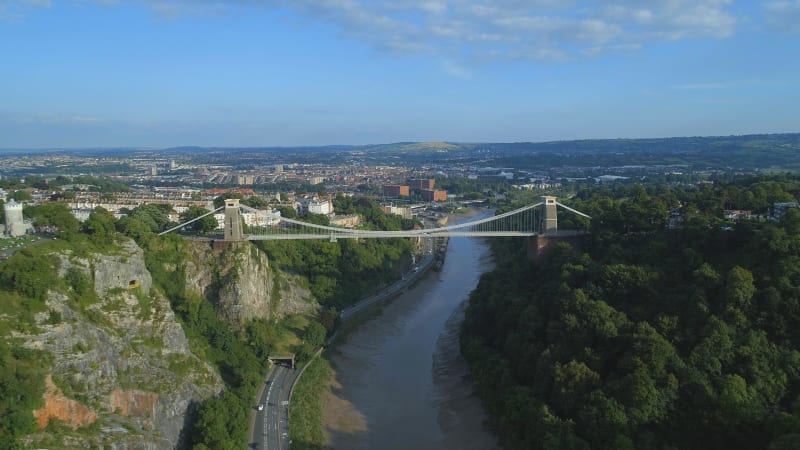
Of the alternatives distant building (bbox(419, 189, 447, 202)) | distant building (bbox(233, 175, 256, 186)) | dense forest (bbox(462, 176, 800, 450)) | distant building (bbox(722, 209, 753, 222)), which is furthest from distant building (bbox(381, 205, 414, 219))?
distant building (bbox(233, 175, 256, 186))

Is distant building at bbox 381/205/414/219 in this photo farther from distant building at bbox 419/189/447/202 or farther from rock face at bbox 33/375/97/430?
rock face at bbox 33/375/97/430

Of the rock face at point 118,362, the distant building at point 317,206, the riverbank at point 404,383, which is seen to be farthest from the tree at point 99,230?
the distant building at point 317,206

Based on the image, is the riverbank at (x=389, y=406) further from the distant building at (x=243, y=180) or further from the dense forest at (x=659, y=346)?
the distant building at (x=243, y=180)

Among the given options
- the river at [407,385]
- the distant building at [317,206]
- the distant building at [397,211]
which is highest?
the distant building at [317,206]

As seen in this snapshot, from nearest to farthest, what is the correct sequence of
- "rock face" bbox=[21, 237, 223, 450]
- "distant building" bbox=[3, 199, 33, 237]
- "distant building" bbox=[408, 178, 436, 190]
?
"rock face" bbox=[21, 237, 223, 450] → "distant building" bbox=[3, 199, 33, 237] → "distant building" bbox=[408, 178, 436, 190]

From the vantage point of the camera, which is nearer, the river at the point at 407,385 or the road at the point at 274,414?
the road at the point at 274,414

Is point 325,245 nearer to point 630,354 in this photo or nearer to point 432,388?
point 432,388

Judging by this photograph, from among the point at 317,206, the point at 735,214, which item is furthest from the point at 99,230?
the point at 735,214
